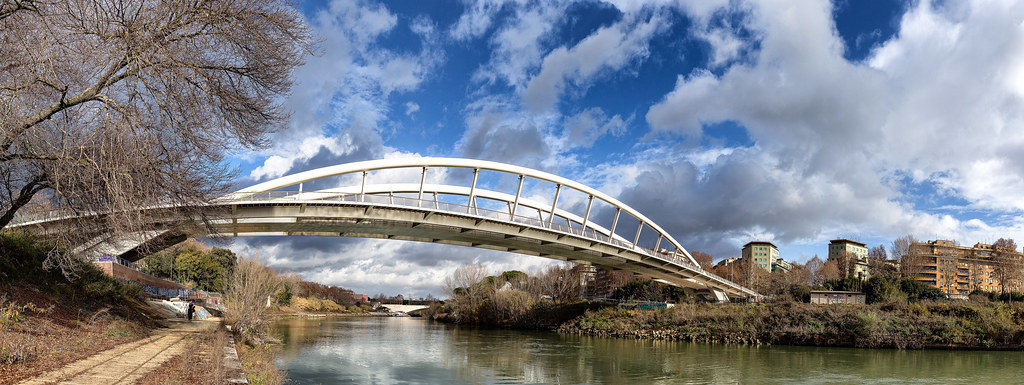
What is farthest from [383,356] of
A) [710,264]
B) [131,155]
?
[710,264]

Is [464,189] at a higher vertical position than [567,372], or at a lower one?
higher

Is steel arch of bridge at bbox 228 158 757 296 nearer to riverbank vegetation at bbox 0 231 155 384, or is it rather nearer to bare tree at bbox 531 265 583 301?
riverbank vegetation at bbox 0 231 155 384

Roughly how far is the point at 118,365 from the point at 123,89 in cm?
487

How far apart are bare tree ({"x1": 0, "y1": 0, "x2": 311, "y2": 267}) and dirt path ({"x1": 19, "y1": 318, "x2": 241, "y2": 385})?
7.92 feet

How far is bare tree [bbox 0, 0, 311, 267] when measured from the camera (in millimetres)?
9930

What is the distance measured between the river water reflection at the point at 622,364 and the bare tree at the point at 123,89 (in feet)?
22.3

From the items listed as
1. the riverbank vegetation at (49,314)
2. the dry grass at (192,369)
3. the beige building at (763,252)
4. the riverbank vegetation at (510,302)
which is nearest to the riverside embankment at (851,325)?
the riverbank vegetation at (510,302)

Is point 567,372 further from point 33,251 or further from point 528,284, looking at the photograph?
point 528,284

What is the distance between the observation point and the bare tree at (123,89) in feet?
32.6

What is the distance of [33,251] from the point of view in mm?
17812

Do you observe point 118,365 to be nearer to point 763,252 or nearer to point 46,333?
point 46,333

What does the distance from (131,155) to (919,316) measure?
37739 mm

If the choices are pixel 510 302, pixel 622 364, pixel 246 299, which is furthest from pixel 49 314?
pixel 510 302

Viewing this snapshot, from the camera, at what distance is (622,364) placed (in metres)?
22.1
